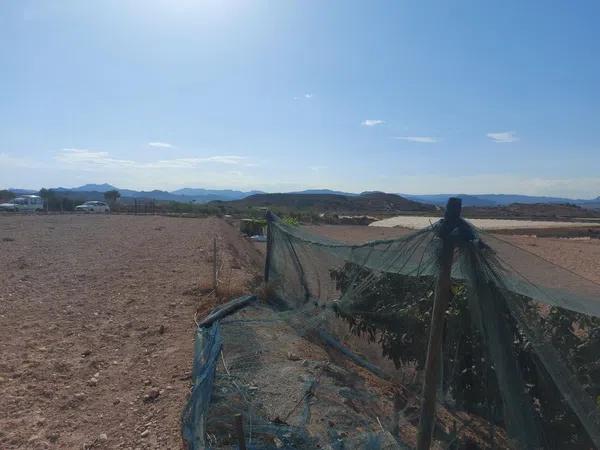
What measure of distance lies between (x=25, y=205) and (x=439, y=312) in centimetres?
5906

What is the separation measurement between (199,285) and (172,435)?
588cm

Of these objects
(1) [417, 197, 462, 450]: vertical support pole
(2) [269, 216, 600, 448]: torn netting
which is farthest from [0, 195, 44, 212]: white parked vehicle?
(1) [417, 197, 462, 450]: vertical support pole

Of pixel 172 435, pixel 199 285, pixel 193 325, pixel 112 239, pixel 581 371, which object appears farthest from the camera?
pixel 112 239

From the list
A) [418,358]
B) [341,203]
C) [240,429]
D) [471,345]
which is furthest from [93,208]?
[341,203]

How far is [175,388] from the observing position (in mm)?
4789

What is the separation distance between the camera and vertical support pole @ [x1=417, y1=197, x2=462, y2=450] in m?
2.87

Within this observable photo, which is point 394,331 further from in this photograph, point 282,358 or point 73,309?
point 73,309

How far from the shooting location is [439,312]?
9.52 ft

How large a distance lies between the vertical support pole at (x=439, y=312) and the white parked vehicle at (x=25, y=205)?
181 ft

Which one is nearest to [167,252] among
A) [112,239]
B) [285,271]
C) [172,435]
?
[112,239]

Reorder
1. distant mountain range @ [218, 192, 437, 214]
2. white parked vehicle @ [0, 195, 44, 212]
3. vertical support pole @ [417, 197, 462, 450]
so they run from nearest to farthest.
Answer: vertical support pole @ [417, 197, 462, 450] < white parked vehicle @ [0, 195, 44, 212] < distant mountain range @ [218, 192, 437, 214]

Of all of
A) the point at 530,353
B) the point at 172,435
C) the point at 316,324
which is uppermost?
the point at 530,353

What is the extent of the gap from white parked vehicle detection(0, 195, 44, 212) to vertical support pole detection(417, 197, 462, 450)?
55.2 m

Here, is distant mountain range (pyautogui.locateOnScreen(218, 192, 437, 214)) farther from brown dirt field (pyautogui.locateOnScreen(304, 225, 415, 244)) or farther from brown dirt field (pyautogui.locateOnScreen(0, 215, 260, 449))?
brown dirt field (pyautogui.locateOnScreen(0, 215, 260, 449))
